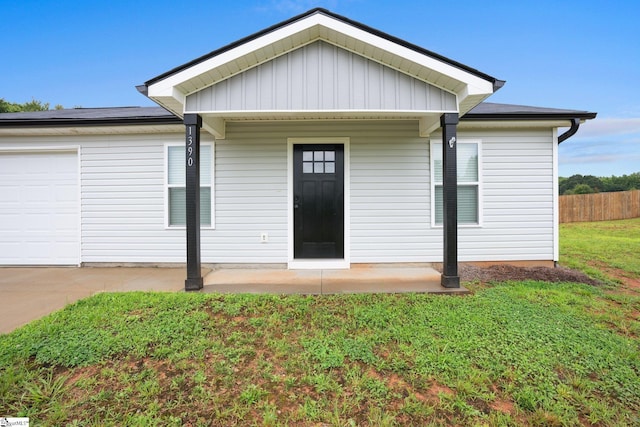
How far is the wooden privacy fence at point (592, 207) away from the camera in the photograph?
46.5ft

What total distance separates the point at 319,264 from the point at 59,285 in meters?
3.95

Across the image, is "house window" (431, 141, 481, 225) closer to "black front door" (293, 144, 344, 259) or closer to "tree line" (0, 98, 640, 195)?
"black front door" (293, 144, 344, 259)

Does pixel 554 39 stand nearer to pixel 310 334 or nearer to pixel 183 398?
pixel 310 334

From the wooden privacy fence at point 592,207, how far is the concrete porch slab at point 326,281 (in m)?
14.1

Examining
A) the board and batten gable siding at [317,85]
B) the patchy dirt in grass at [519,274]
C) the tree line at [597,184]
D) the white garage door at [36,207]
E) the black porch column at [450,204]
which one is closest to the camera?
the board and batten gable siding at [317,85]

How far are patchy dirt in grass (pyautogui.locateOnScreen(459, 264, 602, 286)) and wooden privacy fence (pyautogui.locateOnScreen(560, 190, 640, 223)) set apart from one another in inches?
492

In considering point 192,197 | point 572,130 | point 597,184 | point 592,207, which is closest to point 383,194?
point 192,197

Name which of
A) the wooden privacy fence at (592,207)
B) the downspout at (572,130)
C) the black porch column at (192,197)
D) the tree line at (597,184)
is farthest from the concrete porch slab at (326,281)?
the tree line at (597,184)

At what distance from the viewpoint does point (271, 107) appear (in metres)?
3.74

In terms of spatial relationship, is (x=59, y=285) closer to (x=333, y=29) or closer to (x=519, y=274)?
(x=333, y=29)

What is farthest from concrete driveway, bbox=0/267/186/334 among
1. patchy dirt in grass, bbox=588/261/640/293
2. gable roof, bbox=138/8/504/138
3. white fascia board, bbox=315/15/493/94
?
patchy dirt in grass, bbox=588/261/640/293

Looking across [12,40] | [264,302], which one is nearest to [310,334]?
[264,302]

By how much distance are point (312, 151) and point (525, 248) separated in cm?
425

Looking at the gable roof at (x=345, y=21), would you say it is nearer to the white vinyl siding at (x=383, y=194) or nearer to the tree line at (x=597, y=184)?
the white vinyl siding at (x=383, y=194)
